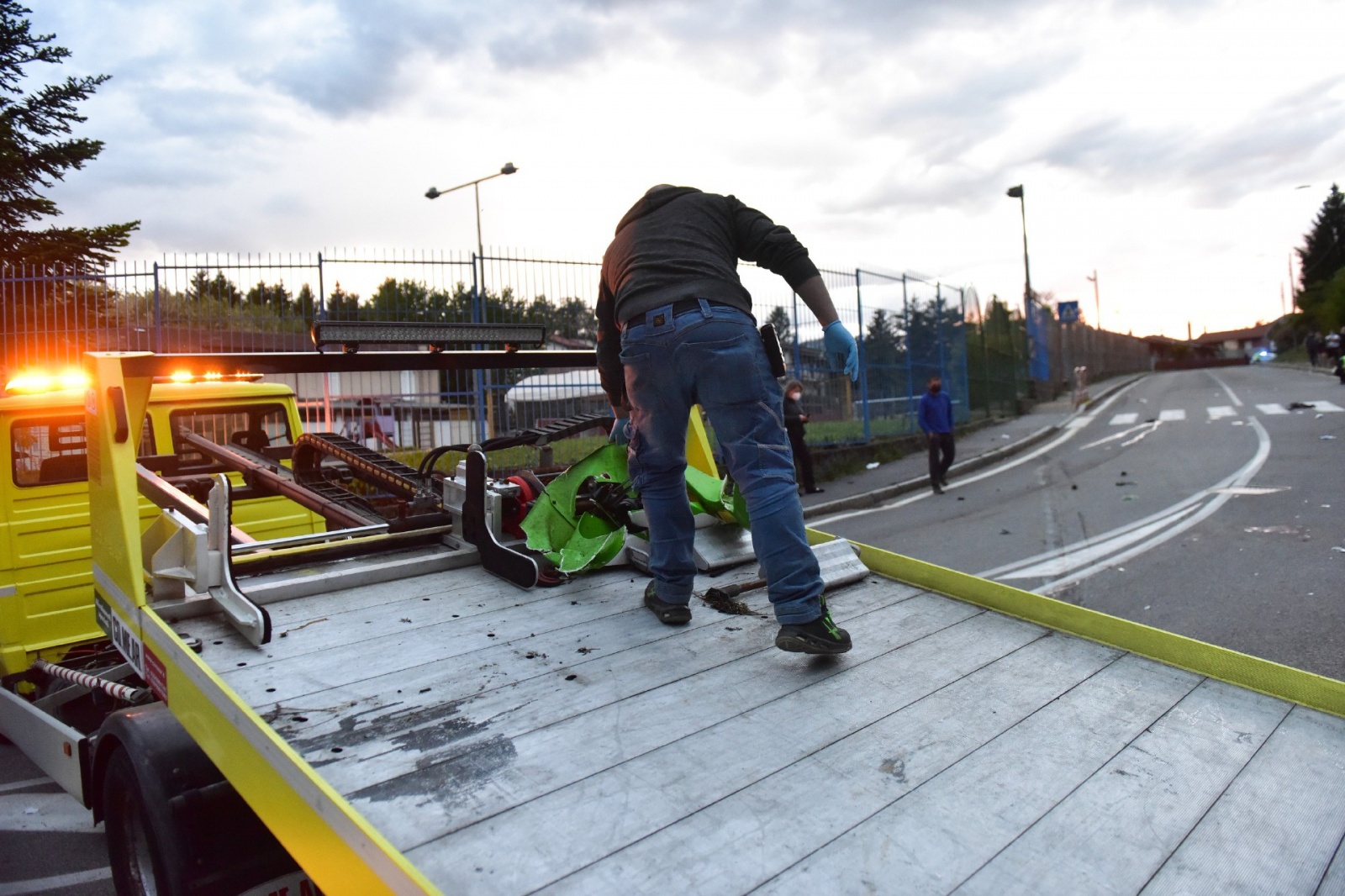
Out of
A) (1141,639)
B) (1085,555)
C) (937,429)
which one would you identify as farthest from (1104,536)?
(1141,639)

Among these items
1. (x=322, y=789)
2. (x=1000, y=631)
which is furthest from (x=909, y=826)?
(x=1000, y=631)

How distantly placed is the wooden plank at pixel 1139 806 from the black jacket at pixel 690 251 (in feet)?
5.09

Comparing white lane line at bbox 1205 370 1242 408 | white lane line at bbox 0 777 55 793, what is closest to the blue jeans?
white lane line at bbox 0 777 55 793

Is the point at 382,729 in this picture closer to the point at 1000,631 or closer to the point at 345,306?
the point at 1000,631

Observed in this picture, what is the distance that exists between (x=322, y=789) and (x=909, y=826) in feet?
3.39

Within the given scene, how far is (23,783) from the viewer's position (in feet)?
13.0

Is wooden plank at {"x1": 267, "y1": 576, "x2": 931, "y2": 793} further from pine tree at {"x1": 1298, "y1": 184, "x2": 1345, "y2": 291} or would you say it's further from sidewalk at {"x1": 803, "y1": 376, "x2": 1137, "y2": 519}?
pine tree at {"x1": 1298, "y1": 184, "x2": 1345, "y2": 291}

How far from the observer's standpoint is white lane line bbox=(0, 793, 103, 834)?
353 cm

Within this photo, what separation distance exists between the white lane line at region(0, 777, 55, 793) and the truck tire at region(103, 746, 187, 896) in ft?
7.06

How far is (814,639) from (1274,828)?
1.04 meters

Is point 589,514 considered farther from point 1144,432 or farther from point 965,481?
point 1144,432

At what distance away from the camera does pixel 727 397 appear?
247 centimetres

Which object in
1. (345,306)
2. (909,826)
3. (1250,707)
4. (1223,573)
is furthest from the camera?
(345,306)

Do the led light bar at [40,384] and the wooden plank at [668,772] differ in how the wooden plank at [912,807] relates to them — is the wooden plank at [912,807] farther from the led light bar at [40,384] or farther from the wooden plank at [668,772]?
the led light bar at [40,384]
